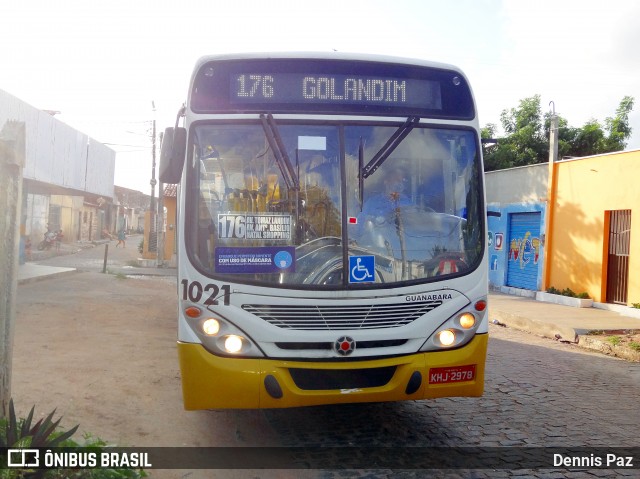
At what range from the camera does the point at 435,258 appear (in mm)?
4629

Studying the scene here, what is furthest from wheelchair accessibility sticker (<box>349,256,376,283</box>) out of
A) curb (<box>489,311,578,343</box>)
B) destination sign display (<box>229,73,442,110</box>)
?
curb (<box>489,311,578,343</box>)

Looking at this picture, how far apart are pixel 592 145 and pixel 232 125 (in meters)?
21.0

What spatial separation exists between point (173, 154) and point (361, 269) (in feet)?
5.31

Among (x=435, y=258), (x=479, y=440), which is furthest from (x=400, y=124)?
(x=479, y=440)

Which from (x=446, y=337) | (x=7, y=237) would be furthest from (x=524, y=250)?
(x=7, y=237)

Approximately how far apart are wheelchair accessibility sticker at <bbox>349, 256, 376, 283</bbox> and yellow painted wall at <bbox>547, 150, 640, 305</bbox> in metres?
11.4

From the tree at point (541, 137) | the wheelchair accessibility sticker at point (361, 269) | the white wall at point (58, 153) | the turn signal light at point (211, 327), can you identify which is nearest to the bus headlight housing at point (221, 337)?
the turn signal light at point (211, 327)

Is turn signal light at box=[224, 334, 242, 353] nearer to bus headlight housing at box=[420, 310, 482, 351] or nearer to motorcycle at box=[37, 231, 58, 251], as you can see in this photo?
bus headlight housing at box=[420, 310, 482, 351]

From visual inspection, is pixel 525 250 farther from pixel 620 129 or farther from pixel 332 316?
pixel 332 316

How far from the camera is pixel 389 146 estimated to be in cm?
463

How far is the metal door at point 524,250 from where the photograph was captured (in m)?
18.2

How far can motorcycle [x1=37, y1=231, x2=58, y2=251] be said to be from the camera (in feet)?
93.2

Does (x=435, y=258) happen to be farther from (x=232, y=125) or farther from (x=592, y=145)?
(x=592, y=145)

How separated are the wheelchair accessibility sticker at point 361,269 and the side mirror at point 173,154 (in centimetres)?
143
